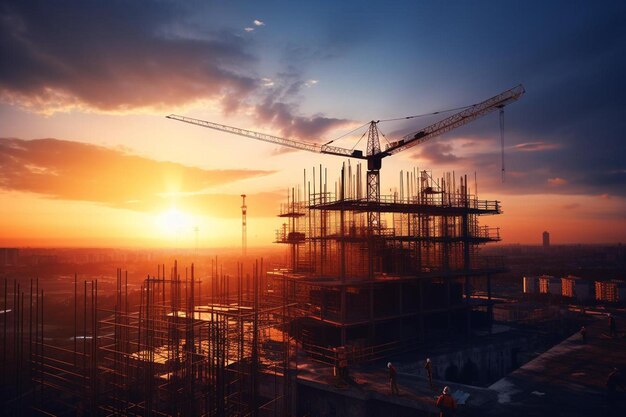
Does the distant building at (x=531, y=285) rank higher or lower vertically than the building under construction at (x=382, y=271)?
lower

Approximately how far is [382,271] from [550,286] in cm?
4847

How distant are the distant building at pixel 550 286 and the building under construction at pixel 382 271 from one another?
37.7 metres

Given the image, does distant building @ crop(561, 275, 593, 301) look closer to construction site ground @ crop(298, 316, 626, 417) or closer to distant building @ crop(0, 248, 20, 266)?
construction site ground @ crop(298, 316, 626, 417)

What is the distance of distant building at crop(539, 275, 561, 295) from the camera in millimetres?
62709

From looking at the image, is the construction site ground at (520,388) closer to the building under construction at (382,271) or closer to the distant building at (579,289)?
the building under construction at (382,271)

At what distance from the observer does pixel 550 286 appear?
63125mm

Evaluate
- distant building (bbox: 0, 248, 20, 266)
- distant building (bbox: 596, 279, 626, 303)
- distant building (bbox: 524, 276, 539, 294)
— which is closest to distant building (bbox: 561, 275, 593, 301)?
distant building (bbox: 596, 279, 626, 303)

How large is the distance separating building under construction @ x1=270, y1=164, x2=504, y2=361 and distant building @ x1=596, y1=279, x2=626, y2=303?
3219 centimetres

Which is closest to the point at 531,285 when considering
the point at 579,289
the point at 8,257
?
the point at 579,289

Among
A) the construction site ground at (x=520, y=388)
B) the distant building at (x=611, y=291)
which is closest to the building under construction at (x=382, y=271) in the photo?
the construction site ground at (x=520, y=388)

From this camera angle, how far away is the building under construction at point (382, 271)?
23266 mm

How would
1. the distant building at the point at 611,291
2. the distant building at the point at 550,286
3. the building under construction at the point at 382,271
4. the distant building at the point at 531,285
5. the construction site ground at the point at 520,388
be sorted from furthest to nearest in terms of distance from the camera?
the distant building at the point at 531,285
the distant building at the point at 550,286
the distant building at the point at 611,291
the building under construction at the point at 382,271
the construction site ground at the point at 520,388

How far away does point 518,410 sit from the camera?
501 inches

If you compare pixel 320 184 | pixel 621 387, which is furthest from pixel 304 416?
pixel 320 184
